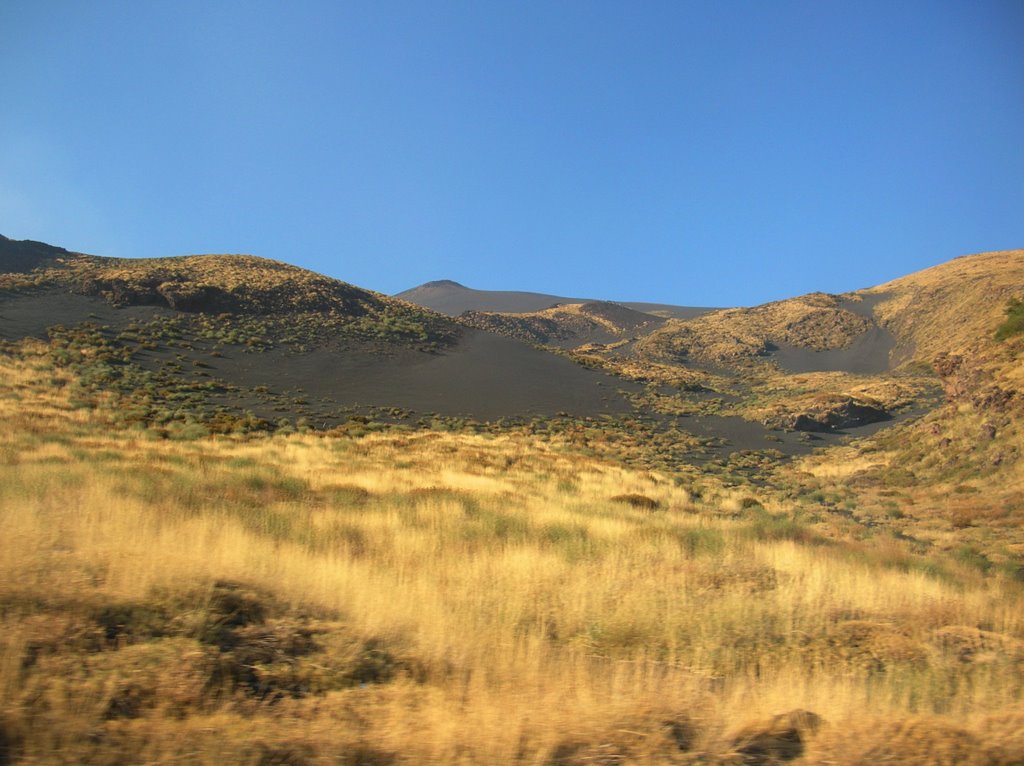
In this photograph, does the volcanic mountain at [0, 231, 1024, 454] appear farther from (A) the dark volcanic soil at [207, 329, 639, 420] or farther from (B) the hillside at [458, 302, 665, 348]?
(B) the hillside at [458, 302, 665, 348]

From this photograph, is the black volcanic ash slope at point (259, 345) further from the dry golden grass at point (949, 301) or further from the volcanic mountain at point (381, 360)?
the dry golden grass at point (949, 301)

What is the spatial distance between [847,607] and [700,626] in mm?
1718

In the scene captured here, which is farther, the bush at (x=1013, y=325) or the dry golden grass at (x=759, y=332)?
the dry golden grass at (x=759, y=332)

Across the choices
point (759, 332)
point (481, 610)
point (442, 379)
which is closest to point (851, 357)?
point (759, 332)

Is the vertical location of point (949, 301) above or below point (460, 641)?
above

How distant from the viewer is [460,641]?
436cm

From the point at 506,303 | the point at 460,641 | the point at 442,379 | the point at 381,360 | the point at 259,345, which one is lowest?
the point at 460,641

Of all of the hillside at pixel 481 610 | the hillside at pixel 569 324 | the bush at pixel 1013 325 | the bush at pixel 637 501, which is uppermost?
the hillside at pixel 569 324

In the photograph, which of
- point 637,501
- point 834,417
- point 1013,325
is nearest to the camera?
point 637,501

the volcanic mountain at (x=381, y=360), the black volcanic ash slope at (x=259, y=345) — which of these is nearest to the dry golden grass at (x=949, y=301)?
the volcanic mountain at (x=381, y=360)

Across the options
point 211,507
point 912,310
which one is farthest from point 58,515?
point 912,310

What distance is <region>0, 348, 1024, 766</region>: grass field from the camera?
122 inches

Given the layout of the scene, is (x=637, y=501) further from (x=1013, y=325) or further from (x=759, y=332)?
(x=759, y=332)

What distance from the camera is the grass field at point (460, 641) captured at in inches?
122
